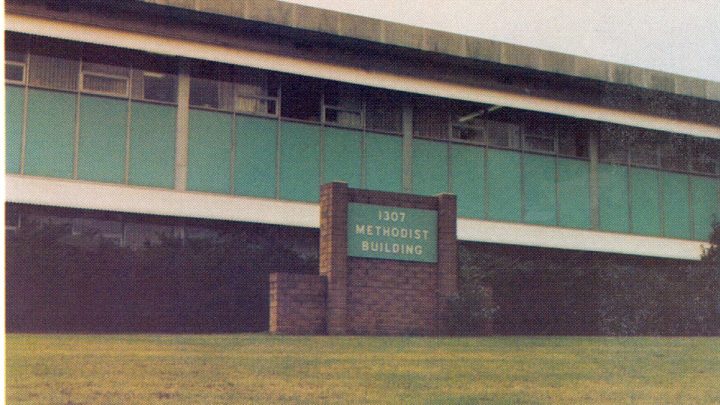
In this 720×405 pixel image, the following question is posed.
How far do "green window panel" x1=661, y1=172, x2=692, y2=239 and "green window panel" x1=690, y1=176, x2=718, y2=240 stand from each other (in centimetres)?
29

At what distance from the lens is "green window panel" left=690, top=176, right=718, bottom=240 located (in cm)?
2652

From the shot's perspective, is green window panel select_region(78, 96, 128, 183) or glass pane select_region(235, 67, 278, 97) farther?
glass pane select_region(235, 67, 278, 97)

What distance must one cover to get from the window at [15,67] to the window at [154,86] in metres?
2.26

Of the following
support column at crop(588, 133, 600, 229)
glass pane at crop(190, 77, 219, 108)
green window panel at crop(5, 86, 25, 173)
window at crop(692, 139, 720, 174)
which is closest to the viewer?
green window panel at crop(5, 86, 25, 173)

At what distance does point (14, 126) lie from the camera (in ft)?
61.0

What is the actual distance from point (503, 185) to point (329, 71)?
18.6ft

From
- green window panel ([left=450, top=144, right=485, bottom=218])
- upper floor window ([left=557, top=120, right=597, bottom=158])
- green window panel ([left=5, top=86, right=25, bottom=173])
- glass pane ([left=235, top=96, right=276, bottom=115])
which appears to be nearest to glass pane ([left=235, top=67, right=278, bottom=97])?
glass pane ([left=235, top=96, right=276, bottom=115])

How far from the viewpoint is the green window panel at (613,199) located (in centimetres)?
2511

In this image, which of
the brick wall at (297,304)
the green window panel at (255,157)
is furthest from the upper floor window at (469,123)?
the brick wall at (297,304)

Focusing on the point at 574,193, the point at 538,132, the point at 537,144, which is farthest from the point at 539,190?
the point at 538,132

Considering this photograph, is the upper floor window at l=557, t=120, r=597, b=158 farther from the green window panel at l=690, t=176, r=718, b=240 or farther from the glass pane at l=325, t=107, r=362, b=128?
the glass pane at l=325, t=107, r=362, b=128

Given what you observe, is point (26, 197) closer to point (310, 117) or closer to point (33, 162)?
point (33, 162)

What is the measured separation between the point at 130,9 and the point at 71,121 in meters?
2.62

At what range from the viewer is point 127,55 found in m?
19.7
